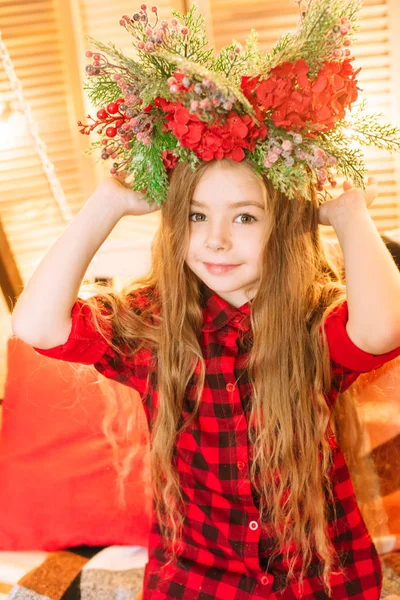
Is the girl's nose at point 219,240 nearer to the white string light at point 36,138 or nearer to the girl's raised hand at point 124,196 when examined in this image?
the girl's raised hand at point 124,196

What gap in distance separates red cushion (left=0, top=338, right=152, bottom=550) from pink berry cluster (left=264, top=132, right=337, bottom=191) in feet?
2.47

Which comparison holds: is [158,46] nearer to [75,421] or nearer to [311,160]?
[311,160]

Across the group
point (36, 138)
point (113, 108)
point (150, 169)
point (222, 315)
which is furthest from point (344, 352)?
point (36, 138)

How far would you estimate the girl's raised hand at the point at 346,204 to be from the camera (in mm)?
1242

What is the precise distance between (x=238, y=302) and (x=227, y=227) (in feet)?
0.61

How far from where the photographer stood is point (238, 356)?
1.33 meters

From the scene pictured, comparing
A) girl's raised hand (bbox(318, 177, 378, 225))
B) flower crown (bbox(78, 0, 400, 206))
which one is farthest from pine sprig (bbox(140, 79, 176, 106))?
girl's raised hand (bbox(318, 177, 378, 225))

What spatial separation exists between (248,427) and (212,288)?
26cm

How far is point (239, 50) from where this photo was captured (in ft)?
3.80

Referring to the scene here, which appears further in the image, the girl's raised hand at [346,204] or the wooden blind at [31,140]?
the wooden blind at [31,140]

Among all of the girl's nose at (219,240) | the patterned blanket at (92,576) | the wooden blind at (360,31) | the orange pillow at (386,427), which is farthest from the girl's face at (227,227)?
the wooden blind at (360,31)

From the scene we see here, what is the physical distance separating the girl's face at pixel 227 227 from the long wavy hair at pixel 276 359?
0.02 metres

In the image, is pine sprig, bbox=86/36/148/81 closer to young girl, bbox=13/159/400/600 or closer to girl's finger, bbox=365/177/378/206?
young girl, bbox=13/159/400/600

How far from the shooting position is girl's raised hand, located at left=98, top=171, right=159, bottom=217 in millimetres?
1268
